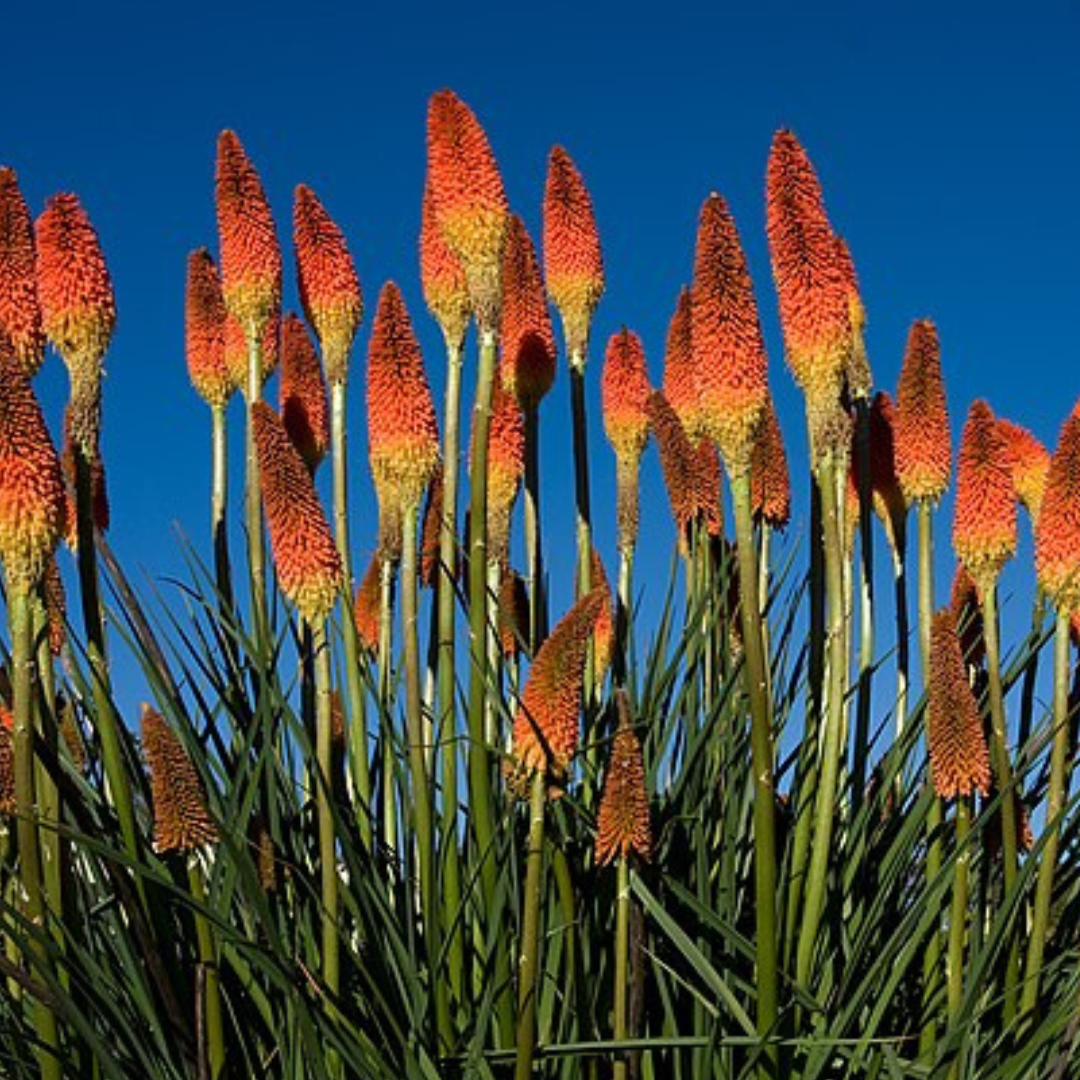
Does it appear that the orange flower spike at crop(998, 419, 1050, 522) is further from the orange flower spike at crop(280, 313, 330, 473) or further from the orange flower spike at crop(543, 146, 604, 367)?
the orange flower spike at crop(280, 313, 330, 473)

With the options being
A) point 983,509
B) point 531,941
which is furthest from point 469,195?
point 531,941

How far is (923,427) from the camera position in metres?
4.66

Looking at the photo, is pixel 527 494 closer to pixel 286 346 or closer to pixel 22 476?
pixel 286 346

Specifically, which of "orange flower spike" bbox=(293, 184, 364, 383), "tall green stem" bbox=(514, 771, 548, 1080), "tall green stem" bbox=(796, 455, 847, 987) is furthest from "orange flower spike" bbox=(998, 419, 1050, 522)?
"tall green stem" bbox=(514, 771, 548, 1080)

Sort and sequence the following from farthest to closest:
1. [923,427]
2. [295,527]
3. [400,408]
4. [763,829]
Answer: [923,427], [400,408], [295,527], [763,829]

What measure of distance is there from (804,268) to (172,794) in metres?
1.70

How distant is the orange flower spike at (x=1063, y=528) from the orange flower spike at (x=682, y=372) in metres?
1.28

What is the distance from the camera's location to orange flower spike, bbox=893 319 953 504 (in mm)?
4652

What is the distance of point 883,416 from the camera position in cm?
509

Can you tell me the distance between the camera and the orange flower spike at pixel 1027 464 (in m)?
5.39

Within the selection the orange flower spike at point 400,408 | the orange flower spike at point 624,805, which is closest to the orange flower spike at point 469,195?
the orange flower spike at point 400,408

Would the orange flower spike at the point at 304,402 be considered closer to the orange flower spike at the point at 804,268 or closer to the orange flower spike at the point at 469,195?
the orange flower spike at the point at 469,195

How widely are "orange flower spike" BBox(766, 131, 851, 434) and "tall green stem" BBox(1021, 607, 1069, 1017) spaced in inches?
33.6

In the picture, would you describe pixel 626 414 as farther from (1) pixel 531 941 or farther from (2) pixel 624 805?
(1) pixel 531 941
